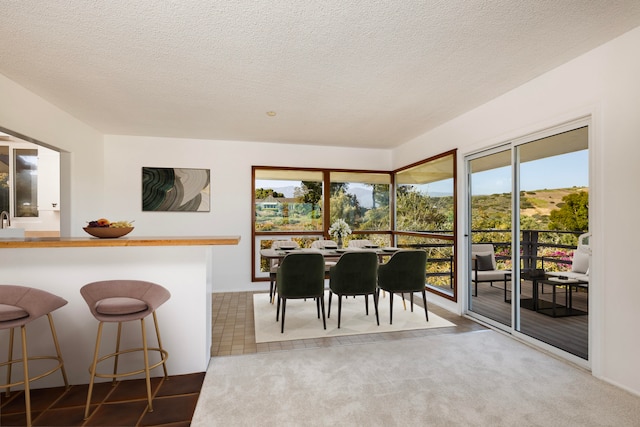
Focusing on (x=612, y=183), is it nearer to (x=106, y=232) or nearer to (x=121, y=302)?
(x=121, y=302)

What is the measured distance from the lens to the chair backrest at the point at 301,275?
351cm

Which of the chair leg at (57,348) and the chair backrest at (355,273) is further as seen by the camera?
the chair backrest at (355,273)

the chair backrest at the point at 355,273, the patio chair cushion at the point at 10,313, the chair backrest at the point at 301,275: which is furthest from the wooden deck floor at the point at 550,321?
the patio chair cushion at the point at 10,313

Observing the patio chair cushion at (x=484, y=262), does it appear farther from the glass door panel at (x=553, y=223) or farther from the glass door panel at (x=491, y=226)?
the glass door panel at (x=553, y=223)

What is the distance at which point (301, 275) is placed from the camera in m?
3.54

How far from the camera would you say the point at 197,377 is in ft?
8.29

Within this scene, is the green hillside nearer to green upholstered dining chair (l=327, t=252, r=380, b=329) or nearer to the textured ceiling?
the textured ceiling

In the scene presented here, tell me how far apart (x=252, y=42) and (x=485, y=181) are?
3.01 metres

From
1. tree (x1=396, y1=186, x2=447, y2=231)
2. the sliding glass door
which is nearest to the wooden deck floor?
the sliding glass door

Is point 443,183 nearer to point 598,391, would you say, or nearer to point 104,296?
point 598,391

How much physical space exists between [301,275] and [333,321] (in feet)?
2.68

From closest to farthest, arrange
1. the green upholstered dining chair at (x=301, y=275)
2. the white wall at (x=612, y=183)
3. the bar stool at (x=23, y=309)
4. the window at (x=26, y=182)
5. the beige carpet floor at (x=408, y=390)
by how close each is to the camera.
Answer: the bar stool at (x=23, y=309) → the beige carpet floor at (x=408, y=390) → the white wall at (x=612, y=183) → the green upholstered dining chair at (x=301, y=275) → the window at (x=26, y=182)

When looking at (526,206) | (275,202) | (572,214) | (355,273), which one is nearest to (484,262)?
(526,206)

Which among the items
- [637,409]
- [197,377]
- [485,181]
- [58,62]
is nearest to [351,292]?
[197,377]
